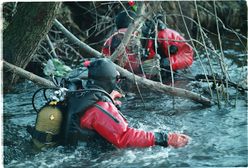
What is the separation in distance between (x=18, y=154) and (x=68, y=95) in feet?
2.94

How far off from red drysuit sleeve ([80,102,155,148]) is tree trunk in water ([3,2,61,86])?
1.78 m

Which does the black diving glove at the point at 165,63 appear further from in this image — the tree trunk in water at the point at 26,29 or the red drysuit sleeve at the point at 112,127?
the red drysuit sleeve at the point at 112,127

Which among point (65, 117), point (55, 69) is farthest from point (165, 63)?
point (65, 117)

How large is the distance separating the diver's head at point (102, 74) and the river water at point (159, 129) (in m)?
0.68

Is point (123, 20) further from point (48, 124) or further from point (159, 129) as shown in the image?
point (48, 124)

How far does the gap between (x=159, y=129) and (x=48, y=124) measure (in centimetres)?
169

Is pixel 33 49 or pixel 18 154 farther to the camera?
pixel 33 49

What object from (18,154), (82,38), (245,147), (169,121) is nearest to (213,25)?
(82,38)

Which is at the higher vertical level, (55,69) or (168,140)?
(55,69)

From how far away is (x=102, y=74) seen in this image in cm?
528

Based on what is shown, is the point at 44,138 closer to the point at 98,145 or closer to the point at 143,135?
the point at 98,145

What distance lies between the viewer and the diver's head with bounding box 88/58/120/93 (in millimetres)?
5289

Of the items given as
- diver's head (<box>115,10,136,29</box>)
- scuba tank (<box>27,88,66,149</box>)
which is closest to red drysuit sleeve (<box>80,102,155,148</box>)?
scuba tank (<box>27,88,66,149</box>)

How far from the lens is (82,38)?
11414mm
